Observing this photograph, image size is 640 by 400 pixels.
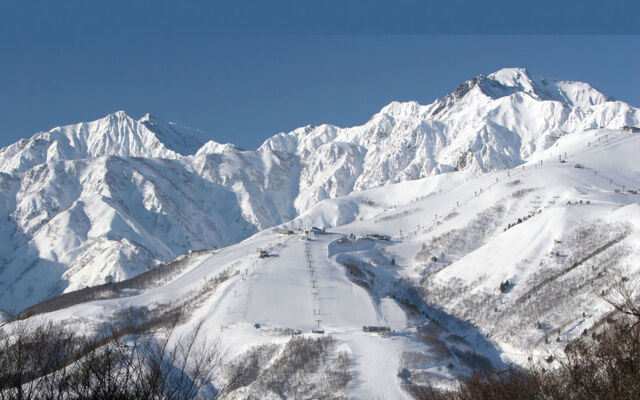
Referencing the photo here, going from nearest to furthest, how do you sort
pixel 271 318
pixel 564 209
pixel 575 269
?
pixel 271 318 → pixel 575 269 → pixel 564 209

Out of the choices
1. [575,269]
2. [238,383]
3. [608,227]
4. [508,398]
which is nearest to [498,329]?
[575,269]

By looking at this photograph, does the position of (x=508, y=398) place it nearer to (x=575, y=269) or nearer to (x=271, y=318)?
(x=271, y=318)

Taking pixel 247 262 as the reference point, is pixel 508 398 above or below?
above

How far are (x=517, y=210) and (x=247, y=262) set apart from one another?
264ft

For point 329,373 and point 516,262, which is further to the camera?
point 516,262

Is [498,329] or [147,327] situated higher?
[147,327]

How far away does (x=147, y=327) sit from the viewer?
133m

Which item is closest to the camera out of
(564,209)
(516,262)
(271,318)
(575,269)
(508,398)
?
(508,398)

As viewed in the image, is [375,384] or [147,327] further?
[147,327]

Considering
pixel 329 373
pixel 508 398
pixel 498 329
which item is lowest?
pixel 498 329

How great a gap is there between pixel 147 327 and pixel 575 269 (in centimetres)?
8731

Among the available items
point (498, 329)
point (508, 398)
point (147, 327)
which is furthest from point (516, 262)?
point (508, 398)

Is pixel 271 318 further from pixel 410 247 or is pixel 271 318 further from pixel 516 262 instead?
pixel 410 247

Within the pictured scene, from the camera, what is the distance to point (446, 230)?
626ft
